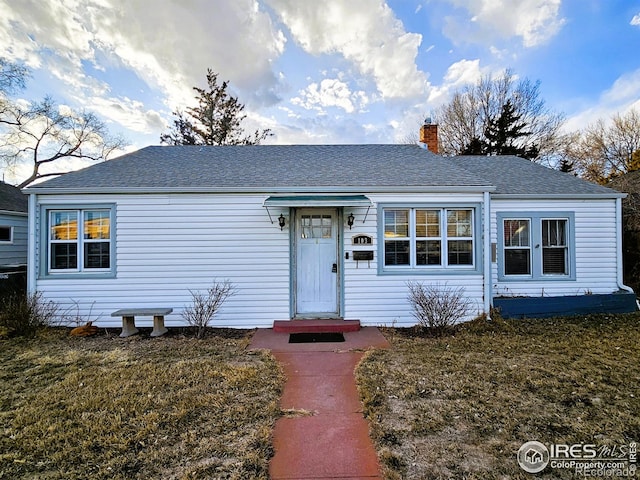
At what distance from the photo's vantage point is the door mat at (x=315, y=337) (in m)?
6.04

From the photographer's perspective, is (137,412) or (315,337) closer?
(137,412)

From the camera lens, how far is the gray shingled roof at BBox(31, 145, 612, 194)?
703cm

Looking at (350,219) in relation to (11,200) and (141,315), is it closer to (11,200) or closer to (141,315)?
(141,315)

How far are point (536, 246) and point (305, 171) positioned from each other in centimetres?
599

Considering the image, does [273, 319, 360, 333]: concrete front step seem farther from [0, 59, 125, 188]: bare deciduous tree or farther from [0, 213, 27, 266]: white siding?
[0, 59, 125, 188]: bare deciduous tree

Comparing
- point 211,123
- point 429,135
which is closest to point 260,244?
point 429,135

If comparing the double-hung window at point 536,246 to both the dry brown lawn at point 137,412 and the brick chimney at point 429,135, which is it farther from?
the dry brown lawn at point 137,412

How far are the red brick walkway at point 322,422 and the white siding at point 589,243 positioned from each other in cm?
567

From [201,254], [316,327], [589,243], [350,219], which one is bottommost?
[316,327]

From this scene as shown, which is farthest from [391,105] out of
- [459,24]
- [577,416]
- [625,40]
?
[577,416]

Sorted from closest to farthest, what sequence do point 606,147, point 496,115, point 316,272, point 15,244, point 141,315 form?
point 141,315 → point 316,272 → point 15,244 → point 606,147 → point 496,115

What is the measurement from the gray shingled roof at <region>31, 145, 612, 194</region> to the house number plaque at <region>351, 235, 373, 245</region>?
1.05 m

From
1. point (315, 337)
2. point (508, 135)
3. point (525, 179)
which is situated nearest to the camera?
point (315, 337)

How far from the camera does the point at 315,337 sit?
6254mm
